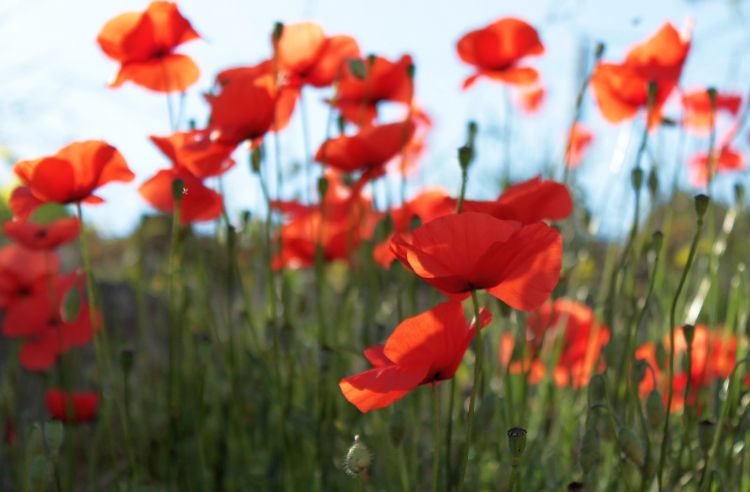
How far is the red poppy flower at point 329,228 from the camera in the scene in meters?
2.06

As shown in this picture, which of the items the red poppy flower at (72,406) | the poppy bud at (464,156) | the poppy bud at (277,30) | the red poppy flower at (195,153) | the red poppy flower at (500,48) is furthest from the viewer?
the red poppy flower at (500,48)

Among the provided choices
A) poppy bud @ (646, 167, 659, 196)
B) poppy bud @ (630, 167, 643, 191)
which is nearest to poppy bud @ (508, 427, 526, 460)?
poppy bud @ (630, 167, 643, 191)

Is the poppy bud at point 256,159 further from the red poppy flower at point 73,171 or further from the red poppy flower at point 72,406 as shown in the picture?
the red poppy flower at point 72,406

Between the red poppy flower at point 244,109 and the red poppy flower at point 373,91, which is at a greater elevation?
the red poppy flower at point 244,109

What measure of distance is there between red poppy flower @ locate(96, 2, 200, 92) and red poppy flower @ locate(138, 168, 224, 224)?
0.19 metres

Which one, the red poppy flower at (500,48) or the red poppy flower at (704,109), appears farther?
the red poppy flower at (704,109)

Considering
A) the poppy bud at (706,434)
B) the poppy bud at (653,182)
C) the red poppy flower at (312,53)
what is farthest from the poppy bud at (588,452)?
the red poppy flower at (312,53)

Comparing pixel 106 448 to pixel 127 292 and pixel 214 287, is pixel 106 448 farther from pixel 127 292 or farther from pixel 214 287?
pixel 214 287

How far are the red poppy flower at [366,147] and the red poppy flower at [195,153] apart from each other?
0.23 metres

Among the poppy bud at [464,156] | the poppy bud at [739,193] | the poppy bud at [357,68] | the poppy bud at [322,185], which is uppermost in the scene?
the poppy bud at [357,68]

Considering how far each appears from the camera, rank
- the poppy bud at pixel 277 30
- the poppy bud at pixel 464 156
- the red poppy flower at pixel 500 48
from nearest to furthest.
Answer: the poppy bud at pixel 464 156 → the poppy bud at pixel 277 30 → the red poppy flower at pixel 500 48

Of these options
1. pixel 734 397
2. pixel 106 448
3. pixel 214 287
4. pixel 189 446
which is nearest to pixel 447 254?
pixel 734 397

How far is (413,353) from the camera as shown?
1.10 m

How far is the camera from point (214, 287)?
374 centimetres
